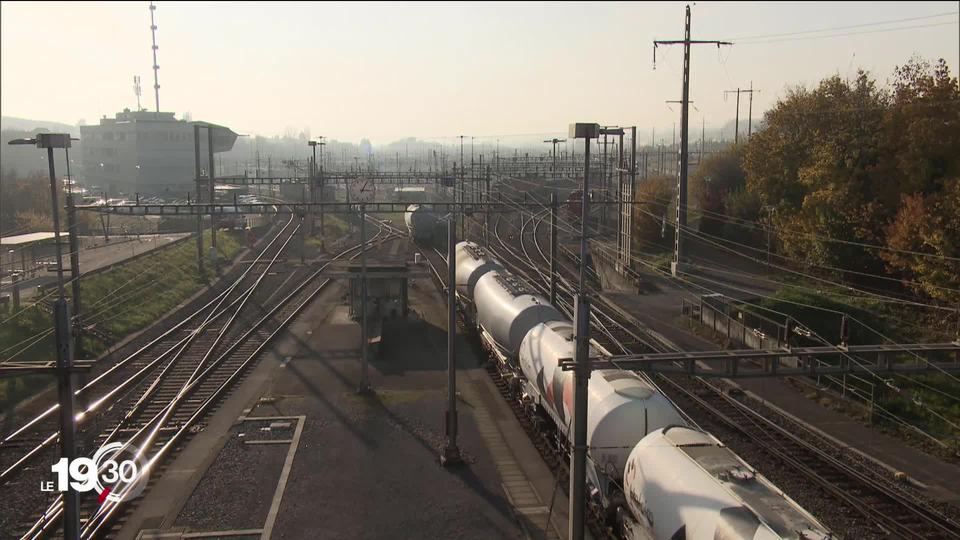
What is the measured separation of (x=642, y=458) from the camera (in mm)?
10469

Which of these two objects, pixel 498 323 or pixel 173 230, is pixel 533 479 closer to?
pixel 498 323

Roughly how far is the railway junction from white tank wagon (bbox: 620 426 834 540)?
4cm

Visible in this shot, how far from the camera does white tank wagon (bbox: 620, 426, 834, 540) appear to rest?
820 centimetres

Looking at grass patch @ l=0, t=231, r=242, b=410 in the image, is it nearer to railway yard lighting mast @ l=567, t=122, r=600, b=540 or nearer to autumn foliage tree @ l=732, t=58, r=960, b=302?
railway yard lighting mast @ l=567, t=122, r=600, b=540

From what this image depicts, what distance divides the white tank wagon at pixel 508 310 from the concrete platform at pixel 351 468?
5.10 feet

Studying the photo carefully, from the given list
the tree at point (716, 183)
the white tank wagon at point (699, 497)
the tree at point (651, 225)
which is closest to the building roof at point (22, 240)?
the white tank wagon at point (699, 497)

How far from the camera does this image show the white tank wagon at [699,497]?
26.9 feet

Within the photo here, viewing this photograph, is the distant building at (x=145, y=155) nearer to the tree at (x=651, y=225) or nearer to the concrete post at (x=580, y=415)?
the tree at (x=651, y=225)

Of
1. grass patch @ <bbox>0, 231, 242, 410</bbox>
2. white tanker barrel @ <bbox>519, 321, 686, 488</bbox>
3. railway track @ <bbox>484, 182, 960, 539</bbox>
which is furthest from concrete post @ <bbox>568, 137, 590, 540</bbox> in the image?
grass patch @ <bbox>0, 231, 242, 410</bbox>

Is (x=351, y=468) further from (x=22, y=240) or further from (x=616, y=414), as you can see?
(x=22, y=240)

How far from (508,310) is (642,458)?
940 cm

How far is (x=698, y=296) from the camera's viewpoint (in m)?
28.3

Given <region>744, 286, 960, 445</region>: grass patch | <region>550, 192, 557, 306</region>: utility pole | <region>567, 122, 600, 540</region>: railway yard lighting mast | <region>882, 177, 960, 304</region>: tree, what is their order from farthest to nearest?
<region>882, 177, 960, 304</region>: tree, <region>550, 192, 557, 306</region>: utility pole, <region>744, 286, 960, 445</region>: grass patch, <region>567, 122, 600, 540</region>: railway yard lighting mast

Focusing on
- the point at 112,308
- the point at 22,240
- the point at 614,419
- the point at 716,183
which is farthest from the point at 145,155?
the point at 614,419
